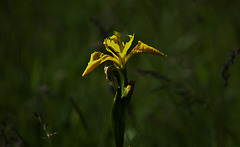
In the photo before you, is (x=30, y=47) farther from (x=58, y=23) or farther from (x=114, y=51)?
(x=114, y=51)

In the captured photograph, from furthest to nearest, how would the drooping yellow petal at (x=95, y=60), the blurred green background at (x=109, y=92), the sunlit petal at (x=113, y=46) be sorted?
1. the blurred green background at (x=109, y=92)
2. the sunlit petal at (x=113, y=46)
3. the drooping yellow petal at (x=95, y=60)

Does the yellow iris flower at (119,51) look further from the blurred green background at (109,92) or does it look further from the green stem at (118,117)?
the blurred green background at (109,92)

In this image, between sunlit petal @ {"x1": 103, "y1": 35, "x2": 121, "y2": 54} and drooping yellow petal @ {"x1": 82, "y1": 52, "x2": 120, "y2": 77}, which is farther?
sunlit petal @ {"x1": 103, "y1": 35, "x2": 121, "y2": 54}

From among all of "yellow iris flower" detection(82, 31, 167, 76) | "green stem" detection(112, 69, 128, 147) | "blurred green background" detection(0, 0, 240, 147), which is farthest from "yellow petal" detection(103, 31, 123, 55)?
"blurred green background" detection(0, 0, 240, 147)

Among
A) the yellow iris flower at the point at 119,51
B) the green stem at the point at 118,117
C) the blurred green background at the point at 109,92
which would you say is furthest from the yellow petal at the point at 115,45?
the blurred green background at the point at 109,92

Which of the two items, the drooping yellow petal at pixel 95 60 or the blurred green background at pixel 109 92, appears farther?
the blurred green background at pixel 109 92

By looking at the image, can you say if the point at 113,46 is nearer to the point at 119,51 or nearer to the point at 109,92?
the point at 119,51

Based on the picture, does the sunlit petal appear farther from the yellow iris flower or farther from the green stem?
the green stem

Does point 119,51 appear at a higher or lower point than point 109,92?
higher

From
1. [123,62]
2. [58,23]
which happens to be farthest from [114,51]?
[58,23]

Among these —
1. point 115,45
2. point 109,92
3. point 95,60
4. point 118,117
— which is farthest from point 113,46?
point 109,92

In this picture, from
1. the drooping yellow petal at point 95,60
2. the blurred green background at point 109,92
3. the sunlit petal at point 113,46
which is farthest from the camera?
the blurred green background at point 109,92

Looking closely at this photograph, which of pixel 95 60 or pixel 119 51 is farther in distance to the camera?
pixel 119 51
